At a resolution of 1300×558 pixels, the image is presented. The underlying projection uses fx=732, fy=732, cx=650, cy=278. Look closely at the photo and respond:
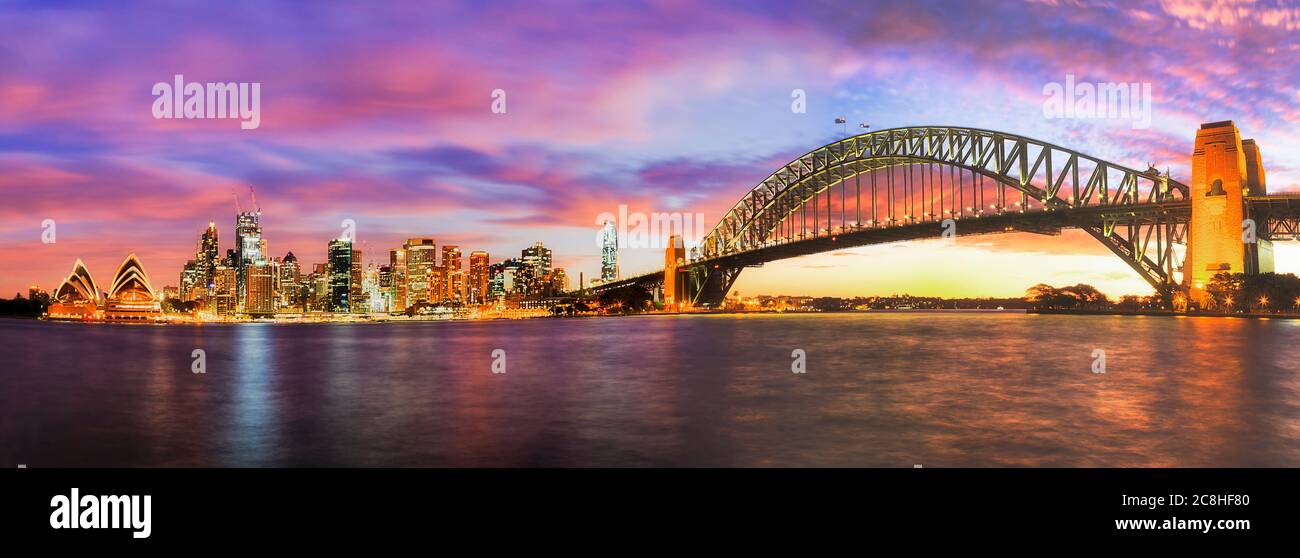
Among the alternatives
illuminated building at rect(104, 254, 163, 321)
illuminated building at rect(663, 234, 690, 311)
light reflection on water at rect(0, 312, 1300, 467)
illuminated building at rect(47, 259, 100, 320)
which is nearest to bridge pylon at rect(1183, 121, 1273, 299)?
light reflection on water at rect(0, 312, 1300, 467)

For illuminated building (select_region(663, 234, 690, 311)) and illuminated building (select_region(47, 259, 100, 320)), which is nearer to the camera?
illuminated building (select_region(663, 234, 690, 311))

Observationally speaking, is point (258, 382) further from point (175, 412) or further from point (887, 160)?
Result: point (887, 160)

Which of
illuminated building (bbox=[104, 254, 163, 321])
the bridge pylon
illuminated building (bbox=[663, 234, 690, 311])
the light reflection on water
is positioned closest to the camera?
the light reflection on water

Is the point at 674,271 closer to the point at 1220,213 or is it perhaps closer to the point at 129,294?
the point at 1220,213

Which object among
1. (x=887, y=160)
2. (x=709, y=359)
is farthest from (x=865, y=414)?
(x=887, y=160)

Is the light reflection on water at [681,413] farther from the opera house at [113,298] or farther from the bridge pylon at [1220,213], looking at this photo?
the opera house at [113,298]

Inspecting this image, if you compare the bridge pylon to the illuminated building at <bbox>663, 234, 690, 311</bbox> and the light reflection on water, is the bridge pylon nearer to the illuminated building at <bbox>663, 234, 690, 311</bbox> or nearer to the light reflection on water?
the light reflection on water

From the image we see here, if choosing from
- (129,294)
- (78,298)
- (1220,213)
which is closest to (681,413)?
(1220,213)
